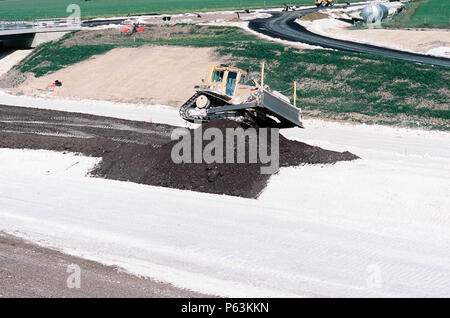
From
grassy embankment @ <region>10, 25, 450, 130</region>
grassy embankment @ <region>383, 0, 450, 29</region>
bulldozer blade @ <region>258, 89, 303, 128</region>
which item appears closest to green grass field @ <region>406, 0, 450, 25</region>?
grassy embankment @ <region>383, 0, 450, 29</region>

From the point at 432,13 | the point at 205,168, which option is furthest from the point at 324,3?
the point at 205,168

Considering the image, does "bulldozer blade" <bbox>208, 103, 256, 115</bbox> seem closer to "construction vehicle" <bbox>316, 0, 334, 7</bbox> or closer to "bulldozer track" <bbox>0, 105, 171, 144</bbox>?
"bulldozer track" <bbox>0, 105, 171, 144</bbox>

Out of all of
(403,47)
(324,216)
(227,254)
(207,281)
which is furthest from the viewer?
(403,47)

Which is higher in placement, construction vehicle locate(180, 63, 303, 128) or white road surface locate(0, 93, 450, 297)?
construction vehicle locate(180, 63, 303, 128)
